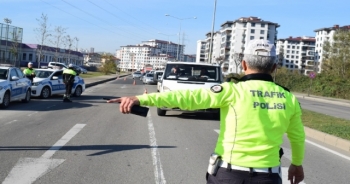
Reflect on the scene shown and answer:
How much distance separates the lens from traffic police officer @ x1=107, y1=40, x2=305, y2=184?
276 centimetres

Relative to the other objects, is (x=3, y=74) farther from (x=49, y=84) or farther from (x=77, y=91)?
(x=77, y=91)

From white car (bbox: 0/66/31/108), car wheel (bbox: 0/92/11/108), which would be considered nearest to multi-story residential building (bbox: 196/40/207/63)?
white car (bbox: 0/66/31/108)

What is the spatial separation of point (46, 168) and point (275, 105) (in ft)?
15.1

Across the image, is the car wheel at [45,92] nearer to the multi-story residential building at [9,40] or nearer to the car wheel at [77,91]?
the car wheel at [77,91]

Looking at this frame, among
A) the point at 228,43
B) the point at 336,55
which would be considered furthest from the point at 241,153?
the point at 228,43

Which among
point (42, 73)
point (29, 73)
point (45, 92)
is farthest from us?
point (42, 73)

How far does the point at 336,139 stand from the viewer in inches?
409

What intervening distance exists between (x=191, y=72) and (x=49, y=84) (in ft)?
27.5

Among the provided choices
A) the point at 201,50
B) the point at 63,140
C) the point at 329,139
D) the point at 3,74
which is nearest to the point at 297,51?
the point at 201,50

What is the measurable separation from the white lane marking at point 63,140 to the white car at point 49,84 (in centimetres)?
896

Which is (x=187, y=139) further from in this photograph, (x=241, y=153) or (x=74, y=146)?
(x=241, y=153)

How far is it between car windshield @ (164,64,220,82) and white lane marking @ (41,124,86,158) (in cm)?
453

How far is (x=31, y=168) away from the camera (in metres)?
6.36

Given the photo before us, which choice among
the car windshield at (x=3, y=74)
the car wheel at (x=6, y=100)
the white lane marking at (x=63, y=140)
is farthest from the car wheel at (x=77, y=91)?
the white lane marking at (x=63, y=140)
